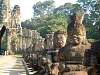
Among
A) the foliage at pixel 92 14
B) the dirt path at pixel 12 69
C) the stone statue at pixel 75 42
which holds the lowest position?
the dirt path at pixel 12 69

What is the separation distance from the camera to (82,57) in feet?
28.0

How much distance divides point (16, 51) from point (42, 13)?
164 ft

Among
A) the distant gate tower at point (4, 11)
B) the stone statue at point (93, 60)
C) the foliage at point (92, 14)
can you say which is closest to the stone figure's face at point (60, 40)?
the stone statue at point (93, 60)

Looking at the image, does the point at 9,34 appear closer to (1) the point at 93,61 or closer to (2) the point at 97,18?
(2) the point at 97,18

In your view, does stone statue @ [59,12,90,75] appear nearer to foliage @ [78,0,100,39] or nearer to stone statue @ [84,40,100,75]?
stone statue @ [84,40,100,75]

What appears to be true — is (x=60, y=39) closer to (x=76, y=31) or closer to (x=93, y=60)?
(x=76, y=31)

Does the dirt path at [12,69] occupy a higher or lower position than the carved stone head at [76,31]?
lower

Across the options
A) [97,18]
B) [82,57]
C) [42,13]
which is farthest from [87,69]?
[42,13]

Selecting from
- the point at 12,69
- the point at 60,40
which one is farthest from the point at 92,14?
the point at 60,40

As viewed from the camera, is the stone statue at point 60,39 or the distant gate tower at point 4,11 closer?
the stone statue at point 60,39

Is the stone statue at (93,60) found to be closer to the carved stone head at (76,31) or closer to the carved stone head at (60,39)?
the carved stone head at (76,31)

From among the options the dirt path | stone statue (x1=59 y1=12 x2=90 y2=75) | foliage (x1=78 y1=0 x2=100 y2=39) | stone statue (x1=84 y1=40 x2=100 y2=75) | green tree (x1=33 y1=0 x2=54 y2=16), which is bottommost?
the dirt path

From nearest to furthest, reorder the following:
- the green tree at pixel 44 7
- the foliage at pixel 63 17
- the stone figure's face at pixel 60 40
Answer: the stone figure's face at pixel 60 40
the foliage at pixel 63 17
the green tree at pixel 44 7

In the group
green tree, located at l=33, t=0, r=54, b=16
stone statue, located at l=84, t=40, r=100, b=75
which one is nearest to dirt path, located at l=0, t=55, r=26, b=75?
stone statue, located at l=84, t=40, r=100, b=75
